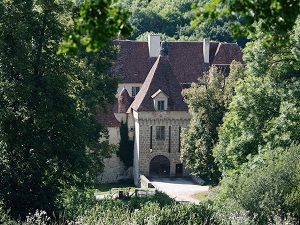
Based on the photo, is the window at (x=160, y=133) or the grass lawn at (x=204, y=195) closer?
the grass lawn at (x=204, y=195)

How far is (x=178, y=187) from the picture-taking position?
46.1 meters

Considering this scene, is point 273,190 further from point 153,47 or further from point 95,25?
point 153,47

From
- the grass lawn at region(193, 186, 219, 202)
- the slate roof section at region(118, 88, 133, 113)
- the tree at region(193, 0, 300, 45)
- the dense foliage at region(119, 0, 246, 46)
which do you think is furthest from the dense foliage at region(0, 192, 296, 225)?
the dense foliage at region(119, 0, 246, 46)

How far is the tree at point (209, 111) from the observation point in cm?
4081

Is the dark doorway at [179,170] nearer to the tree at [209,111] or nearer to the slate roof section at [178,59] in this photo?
the slate roof section at [178,59]

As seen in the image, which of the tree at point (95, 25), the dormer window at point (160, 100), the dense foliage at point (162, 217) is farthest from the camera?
the dormer window at point (160, 100)

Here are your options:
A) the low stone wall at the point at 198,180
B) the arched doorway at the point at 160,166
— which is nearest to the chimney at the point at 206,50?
the arched doorway at the point at 160,166

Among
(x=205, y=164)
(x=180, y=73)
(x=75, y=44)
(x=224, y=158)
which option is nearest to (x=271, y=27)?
(x=75, y=44)

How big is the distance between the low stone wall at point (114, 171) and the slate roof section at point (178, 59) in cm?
730

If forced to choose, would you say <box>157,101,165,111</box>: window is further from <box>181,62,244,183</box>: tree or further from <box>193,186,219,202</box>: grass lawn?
<box>193,186,219,202</box>: grass lawn

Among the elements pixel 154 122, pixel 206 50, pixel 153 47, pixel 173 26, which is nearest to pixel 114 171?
pixel 154 122

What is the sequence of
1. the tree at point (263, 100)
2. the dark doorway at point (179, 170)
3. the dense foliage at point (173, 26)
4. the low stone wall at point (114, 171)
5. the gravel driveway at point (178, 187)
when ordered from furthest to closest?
the dense foliage at point (173, 26), the dark doorway at point (179, 170), the low stone wall at point (114, 171), the gravel driveway at point (178, 187), the tree at point (263, 100)

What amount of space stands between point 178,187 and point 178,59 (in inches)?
615

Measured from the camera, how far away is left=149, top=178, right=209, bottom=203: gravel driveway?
1657 inches
